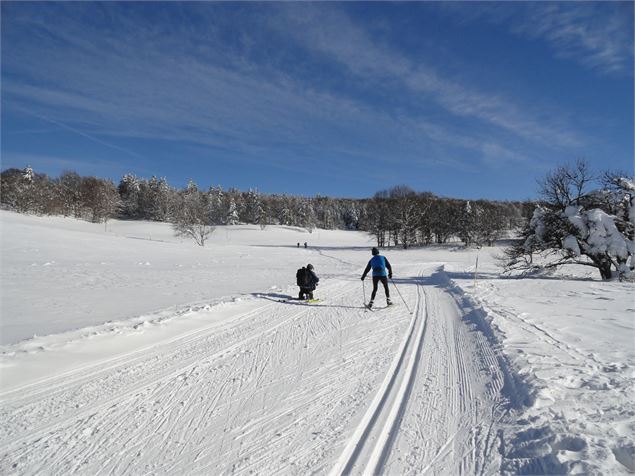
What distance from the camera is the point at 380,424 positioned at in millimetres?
3834

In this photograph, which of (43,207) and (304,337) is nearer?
(304,337)

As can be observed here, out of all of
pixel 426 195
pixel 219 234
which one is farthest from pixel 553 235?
pixel 219 234

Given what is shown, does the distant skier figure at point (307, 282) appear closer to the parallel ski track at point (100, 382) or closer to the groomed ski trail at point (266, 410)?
the parallel ski track at point (100, 382)

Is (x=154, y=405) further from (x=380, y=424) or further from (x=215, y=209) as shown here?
(x=215, y=209)

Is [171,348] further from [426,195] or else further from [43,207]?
[43,207]

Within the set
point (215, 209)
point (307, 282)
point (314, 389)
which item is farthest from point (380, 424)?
point (215, 209)

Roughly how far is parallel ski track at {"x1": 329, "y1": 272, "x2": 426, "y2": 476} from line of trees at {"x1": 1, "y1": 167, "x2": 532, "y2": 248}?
2483 cm

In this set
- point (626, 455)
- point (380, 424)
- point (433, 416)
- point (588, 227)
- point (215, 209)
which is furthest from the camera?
point (215, 209)

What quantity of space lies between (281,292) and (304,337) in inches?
232

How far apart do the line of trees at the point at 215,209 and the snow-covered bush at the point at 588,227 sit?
19.0ft

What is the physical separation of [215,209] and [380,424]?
108408mm

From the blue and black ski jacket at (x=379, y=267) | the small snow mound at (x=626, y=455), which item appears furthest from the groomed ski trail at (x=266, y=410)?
the blue and black ski jacket at (x=379, y=267)

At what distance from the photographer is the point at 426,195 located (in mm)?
68750

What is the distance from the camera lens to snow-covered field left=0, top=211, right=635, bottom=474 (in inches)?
129
